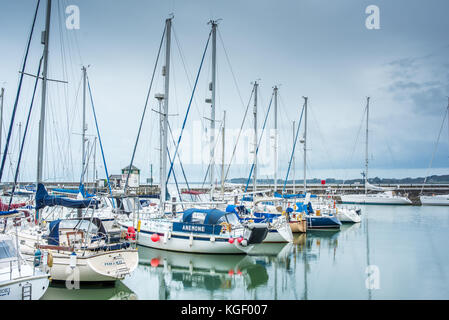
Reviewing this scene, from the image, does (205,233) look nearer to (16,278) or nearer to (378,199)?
(16,278)

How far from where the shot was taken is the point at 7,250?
10.9 metres

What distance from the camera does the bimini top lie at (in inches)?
770

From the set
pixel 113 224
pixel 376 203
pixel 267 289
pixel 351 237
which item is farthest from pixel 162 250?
pixel 376 203

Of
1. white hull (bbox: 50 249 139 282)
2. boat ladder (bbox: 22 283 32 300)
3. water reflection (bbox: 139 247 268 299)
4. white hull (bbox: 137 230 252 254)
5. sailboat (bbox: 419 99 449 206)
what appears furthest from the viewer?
sailboat (bbox: 419 99 449 206)

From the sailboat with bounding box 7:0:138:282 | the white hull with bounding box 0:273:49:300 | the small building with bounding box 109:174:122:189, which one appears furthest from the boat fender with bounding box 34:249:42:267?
the small building with bounding box 109:174:122:189

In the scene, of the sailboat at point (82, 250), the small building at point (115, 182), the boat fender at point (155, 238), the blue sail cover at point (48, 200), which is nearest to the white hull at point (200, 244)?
the boat fender at point (155, 238)

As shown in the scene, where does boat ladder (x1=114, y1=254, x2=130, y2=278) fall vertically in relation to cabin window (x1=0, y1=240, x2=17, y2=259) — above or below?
below

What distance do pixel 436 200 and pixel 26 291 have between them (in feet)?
232

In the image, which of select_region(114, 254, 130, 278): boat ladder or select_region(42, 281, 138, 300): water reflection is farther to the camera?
select_region(114, 254, 130, 278): boat ladder

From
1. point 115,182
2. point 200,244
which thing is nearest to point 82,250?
point 200,244

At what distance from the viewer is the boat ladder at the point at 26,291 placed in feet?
32.0

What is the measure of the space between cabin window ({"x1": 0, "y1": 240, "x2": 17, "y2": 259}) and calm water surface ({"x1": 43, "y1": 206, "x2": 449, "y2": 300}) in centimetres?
238

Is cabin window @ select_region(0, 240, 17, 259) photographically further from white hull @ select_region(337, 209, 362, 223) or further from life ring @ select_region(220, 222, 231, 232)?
white hull @ select_region(337, 209, 362, 223)
